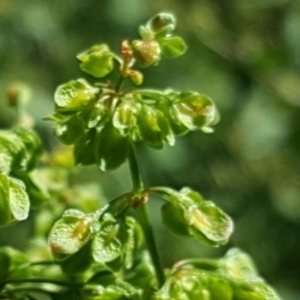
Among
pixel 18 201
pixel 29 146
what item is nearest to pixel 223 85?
pixel 29 146

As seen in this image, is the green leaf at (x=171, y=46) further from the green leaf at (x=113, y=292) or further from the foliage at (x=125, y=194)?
the green leaf at (x=113, y=292)

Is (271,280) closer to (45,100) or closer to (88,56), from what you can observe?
(45,100)

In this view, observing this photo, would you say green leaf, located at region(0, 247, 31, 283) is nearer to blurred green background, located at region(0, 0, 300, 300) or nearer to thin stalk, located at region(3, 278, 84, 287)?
thin stalk, located at region(3, 278, 84, 287)

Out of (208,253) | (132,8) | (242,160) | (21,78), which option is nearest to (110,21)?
(132,8)

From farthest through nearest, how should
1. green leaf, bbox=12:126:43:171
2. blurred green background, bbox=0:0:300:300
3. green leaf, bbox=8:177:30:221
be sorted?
blurred green background, bbox=0:0:300:300, green leaf, bbox=12:126:43:171, green leaf, bbox=8:177:30:221

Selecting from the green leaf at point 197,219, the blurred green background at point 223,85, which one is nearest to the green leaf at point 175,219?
the green leaf at point 197,219

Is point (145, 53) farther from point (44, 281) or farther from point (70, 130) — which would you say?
point (44, 281)

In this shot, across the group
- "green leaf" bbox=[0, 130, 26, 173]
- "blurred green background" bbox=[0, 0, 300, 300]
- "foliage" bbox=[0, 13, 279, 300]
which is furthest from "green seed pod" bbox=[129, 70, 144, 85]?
"blurred green background" bbox=[0, 0, 300, 300]
